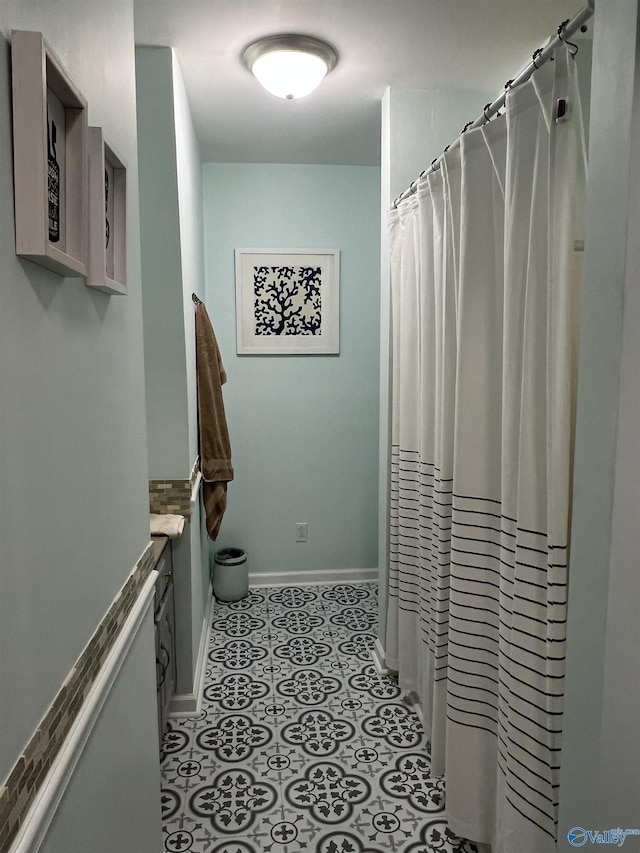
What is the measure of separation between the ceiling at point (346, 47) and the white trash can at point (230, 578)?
2.28m

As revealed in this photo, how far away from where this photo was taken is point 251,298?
3553 millimetres

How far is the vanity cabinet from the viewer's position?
2039 mm

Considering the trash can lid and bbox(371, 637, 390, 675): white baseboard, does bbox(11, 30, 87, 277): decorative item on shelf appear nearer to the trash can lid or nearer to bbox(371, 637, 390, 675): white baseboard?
bbox(371, 637, 390, 675): white baseboard

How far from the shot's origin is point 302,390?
366 centimetres

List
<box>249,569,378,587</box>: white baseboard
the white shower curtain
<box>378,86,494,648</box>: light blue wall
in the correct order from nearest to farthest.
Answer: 1. the white shower curtain
2. <box>378,86,494,648</box>: light blue wall
3. <box>249,569,378,587</box>: white baseboard

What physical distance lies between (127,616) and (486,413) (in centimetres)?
103

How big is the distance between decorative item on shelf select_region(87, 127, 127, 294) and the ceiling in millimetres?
1065

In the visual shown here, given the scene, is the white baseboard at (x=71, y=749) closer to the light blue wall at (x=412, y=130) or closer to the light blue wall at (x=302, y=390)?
the light blue wall at (x=412, y=130)

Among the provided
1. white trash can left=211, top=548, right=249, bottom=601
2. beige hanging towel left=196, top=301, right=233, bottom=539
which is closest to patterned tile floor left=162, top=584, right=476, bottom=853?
white trash can left=211, top=548, right=249, bottom=601

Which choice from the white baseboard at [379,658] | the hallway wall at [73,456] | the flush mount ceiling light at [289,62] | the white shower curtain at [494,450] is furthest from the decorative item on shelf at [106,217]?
the white baseboard at [379,658]

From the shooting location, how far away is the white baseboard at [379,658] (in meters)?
2.71

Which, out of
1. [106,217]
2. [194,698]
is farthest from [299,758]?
[106,217]

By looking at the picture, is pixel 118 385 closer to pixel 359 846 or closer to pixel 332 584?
pixel 359 846

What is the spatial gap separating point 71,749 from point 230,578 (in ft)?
8.57
